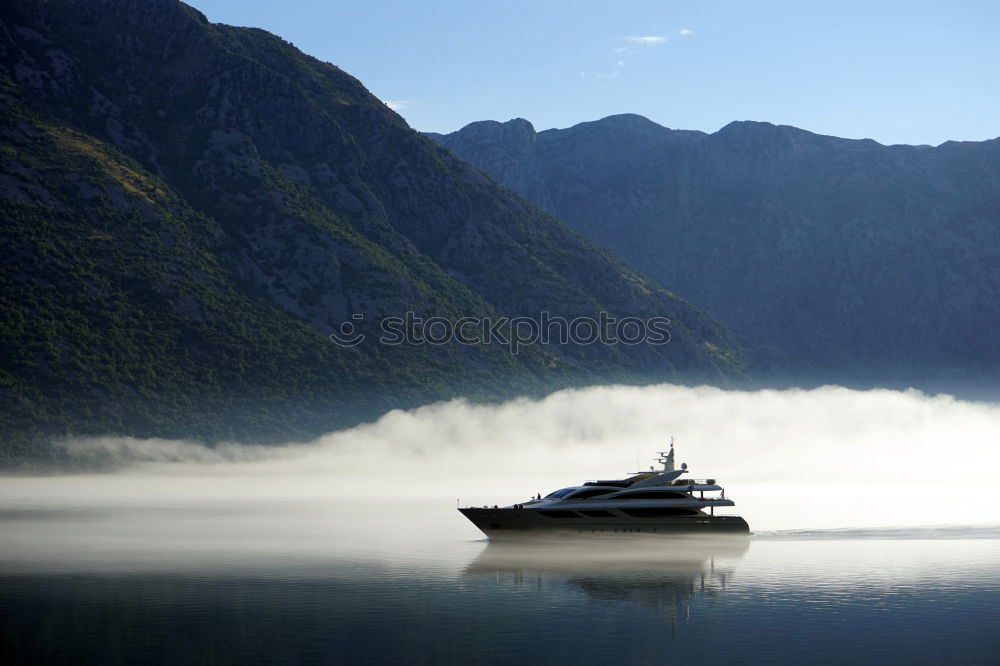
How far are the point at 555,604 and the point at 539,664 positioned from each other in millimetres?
20671

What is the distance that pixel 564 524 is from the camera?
130 meters

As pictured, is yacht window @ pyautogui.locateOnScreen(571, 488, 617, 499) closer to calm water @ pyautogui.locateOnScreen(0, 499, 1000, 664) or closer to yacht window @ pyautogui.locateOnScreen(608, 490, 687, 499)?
yacht window @ pyautogui.locateOnScreen(608, 490, 687, 499)

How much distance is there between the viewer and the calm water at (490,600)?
224 ft

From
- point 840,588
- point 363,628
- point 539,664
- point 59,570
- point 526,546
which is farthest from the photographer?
point 526,546

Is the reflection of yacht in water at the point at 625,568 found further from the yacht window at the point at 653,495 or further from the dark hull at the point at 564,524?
the yacht window at the point at 653,495

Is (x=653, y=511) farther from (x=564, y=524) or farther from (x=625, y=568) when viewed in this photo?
(x=625, y=568)

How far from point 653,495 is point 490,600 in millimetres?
47727

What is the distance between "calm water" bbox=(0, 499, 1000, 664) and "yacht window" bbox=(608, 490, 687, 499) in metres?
5.32

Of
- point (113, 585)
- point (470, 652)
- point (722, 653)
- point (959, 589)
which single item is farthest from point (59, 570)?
point (959, 589)

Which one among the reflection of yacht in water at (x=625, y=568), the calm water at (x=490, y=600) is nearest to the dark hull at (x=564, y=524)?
the reflection of yacht in water at (x=625, y=568)

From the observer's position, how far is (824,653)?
222ft

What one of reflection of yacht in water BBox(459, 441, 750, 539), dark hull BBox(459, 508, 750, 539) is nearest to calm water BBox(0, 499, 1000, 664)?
dark hull BBox(459, 508, 750, 539)

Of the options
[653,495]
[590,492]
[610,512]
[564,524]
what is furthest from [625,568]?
[653,495]

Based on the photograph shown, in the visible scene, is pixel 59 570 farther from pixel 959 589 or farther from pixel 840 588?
pixel 959 589
